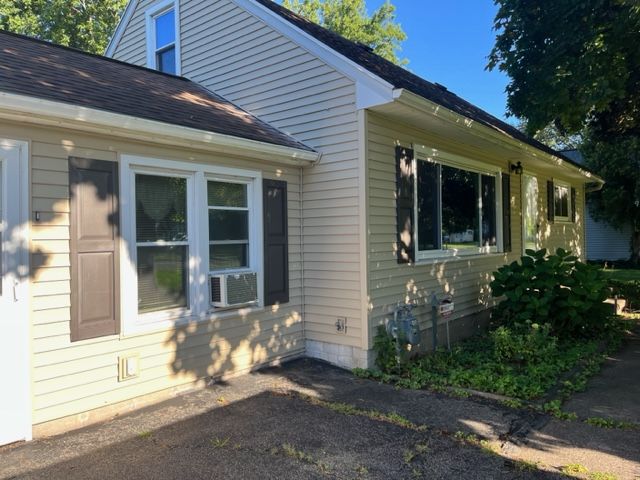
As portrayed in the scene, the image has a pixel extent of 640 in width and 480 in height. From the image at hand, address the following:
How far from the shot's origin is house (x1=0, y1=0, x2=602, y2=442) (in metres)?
4.02

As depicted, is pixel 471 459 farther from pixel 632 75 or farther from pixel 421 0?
pixel 421 0

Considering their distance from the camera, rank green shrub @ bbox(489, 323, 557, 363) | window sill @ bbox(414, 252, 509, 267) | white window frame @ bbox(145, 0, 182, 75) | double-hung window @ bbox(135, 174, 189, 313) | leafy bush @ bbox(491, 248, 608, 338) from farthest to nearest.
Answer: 1. white window frame @ bbox(145, 0, 182, 75)
2. leafy bush @ bbox(491, 248, 608, 338)
3. window sill @ bbox(414, 252, 509, 267)
4. green shrub @ bbox(489, 323, 557, 363)
5. double-hung window @ bbox(135, 174, 189, 313)

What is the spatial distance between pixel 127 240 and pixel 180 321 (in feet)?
3.30

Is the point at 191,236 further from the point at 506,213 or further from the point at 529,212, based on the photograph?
the point at 529,212

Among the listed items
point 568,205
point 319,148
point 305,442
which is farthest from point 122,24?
point 568,205

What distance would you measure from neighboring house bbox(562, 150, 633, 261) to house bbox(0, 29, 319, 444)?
21640mm

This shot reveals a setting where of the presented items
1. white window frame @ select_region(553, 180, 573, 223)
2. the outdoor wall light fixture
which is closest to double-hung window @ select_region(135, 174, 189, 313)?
the outdoor wall light fixture

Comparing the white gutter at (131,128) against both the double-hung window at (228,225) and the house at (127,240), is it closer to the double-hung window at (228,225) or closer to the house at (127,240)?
the house at (127,240)

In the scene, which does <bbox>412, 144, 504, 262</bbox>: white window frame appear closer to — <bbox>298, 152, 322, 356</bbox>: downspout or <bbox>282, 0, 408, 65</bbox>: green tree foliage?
<bbox>298, 152, 322, 356</bbox>: downspout

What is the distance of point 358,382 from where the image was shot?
5.49 m

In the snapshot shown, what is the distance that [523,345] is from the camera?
603cm

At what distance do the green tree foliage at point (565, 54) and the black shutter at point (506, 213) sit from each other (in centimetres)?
108

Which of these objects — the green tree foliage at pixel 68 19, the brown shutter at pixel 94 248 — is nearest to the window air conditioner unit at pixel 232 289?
the brown shutter at pixel 94 248

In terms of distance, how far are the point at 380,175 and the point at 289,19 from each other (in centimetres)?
275
